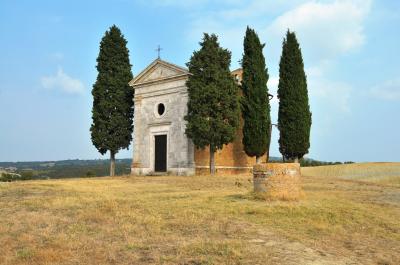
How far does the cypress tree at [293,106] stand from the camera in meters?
26.0

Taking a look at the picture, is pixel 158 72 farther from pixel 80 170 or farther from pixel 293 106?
pixel 80 170

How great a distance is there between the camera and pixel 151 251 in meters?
6.61

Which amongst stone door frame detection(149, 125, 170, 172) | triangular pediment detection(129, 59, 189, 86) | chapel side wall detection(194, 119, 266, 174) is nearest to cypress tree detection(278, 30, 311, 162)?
chapel side wall detection(194, 119, 266, 174)

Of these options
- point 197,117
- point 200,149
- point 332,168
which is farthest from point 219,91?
point 332,168

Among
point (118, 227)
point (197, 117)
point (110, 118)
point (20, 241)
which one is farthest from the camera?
point (110, 118)

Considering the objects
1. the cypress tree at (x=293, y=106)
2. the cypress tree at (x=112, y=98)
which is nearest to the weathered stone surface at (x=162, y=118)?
the cypress tree at (x=112, y=98)

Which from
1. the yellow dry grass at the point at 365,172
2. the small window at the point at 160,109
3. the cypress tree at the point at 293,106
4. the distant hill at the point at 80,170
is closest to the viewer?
the yellow dry grass at the point at 365,172

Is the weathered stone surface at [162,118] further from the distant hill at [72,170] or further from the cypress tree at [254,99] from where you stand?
the distant hill at [72,170]

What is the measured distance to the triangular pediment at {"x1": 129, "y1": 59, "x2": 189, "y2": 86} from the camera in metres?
26.2

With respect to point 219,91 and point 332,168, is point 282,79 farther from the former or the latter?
point 332,168

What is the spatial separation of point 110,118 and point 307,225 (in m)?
21.6

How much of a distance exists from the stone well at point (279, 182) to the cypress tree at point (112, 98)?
18.4m

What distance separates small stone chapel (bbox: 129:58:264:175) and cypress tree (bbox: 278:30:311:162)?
9.90 feet

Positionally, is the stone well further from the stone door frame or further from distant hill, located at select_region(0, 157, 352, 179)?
distant hill, located at select_region(0, 157, 352, 179)
